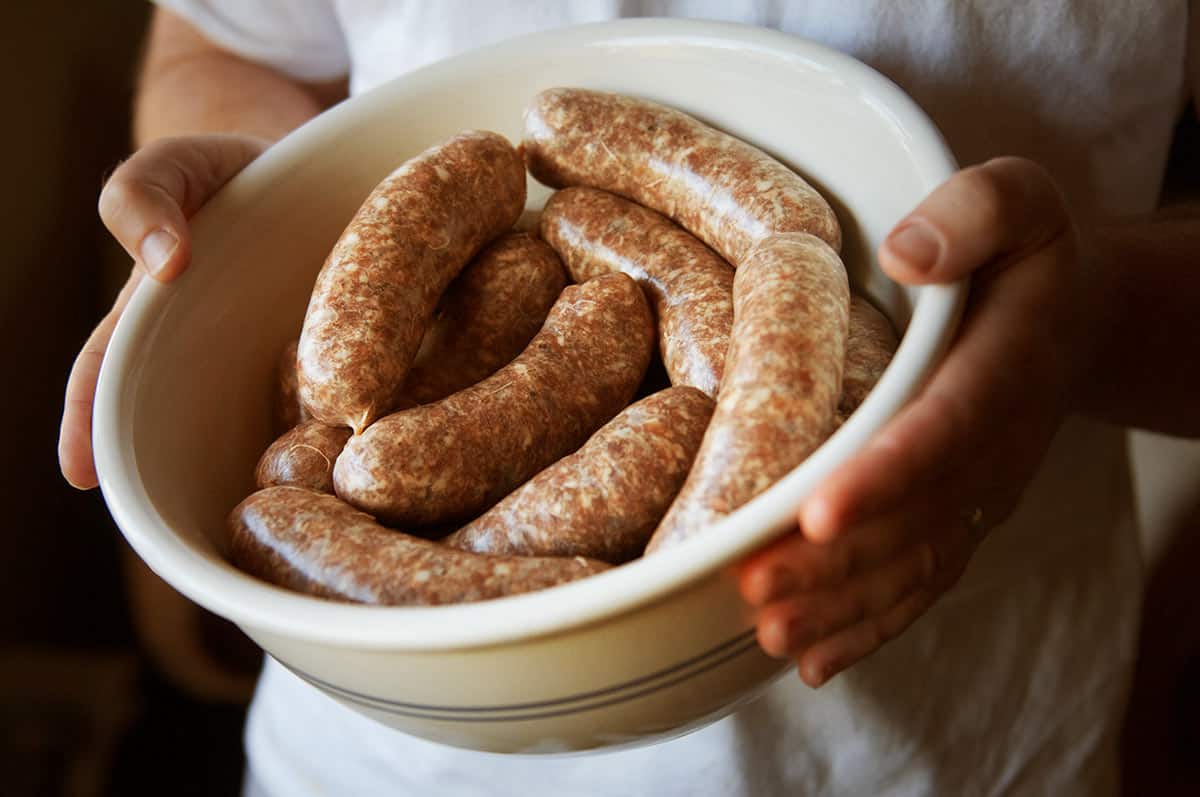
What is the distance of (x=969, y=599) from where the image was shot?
1.31m

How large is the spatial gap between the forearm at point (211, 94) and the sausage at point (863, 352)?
100 centimetres

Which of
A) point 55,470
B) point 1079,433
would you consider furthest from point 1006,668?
point 55,470

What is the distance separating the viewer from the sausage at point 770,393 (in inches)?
32.7

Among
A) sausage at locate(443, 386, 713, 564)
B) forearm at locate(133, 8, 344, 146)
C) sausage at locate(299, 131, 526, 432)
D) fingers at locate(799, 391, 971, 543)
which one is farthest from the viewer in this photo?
forearm at locate(133, 8, 344, 146)

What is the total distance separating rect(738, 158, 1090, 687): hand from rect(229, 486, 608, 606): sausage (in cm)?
18

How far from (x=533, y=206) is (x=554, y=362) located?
346 millimetres

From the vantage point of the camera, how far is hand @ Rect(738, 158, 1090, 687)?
2.41 ft

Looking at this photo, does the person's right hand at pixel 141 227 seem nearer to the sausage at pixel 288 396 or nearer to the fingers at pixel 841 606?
the sausage at pixel 288 396

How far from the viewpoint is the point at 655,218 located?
1232mm

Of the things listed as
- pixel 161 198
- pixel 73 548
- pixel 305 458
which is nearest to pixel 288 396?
pixel 305 458

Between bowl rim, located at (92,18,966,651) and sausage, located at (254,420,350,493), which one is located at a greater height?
bowl rim, located at (92,18,966,651)

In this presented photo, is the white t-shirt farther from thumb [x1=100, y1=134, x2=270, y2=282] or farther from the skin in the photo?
thumb [x1=100, y1=134, x2=270, y2=282]

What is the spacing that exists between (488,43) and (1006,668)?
3.32ft

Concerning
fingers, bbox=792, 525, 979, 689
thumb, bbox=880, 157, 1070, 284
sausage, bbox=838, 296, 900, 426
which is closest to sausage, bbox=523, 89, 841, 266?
sausage, bbox=838, 296, 900, 426
